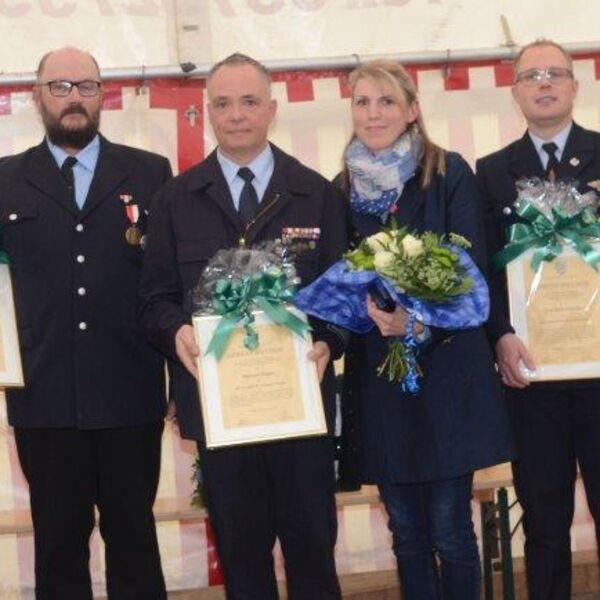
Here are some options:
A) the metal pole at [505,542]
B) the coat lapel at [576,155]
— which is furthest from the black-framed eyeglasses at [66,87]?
the metal pole at [505,542]

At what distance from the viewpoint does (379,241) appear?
4.11m

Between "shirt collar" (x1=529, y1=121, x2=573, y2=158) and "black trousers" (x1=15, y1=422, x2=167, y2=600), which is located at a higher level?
"shirt collar" (x1=529, y1=121, x2=573, y2=158)

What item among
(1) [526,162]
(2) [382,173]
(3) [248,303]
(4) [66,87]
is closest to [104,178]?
(4) [66,87]

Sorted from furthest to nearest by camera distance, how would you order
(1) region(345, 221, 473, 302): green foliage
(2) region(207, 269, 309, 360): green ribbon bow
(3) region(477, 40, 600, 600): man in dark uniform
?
(3) region(477, 40, 600, 600): man in dark uniform → (2) region(207, 269, 309, 360): green ribbon bow → (1) region(345, 221, 473, 302): green foliage

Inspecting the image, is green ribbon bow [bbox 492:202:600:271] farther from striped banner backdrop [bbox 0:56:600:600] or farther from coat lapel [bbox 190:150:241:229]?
striped banner backdrop [bbox 0:56:600:600]

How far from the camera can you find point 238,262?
4.20 m

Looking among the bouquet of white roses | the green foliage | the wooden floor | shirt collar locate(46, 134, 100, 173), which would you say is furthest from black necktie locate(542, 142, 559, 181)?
the wooden floor

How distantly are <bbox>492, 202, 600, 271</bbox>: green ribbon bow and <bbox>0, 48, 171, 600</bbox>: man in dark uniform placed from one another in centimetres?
135

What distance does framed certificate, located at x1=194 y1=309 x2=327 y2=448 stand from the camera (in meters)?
4.18

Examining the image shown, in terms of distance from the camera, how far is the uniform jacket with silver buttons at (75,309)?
4.70 meters

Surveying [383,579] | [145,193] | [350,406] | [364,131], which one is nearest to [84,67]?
[145,193]

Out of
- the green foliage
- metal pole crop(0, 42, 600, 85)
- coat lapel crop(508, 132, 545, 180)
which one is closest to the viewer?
the green foliage

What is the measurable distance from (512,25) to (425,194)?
1.81 meters

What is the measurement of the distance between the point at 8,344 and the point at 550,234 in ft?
6.34
